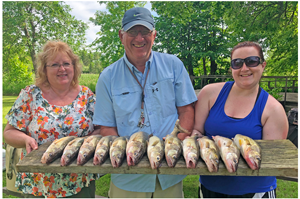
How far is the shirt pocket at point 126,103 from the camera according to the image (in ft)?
9.48

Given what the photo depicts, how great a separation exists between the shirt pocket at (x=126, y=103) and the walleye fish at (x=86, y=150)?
441mm

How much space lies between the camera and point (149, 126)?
2912mm

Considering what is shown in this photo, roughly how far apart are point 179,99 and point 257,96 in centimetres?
95

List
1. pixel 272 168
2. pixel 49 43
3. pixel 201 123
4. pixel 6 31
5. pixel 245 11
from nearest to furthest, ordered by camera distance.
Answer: pixel 272 168
pixel 201 123
pixel 49 43
pixel 245 11
pixel 6 31

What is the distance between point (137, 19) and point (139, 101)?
104cm

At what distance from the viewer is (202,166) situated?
2.20 metres

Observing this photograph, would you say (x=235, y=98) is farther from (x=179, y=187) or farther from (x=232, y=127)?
(x=179, y=187)

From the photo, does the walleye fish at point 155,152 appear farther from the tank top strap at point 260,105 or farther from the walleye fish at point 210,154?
the tank top strap at point 260,105

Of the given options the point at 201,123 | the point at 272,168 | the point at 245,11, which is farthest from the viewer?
the point at 245,11

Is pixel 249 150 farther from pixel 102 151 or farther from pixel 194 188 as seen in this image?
pixel 194 188

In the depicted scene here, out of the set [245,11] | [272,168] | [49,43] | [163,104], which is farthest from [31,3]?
[272,168]

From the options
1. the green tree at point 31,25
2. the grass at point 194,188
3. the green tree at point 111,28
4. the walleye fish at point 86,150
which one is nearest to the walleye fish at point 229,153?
the walleye fish at point 86,150

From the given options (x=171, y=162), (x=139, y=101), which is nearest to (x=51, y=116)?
(x=139, y=101)

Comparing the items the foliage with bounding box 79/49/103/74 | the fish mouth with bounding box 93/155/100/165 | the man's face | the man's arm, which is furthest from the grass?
the foliage with bounding box 79/49/103/74
